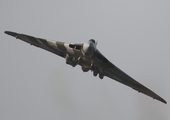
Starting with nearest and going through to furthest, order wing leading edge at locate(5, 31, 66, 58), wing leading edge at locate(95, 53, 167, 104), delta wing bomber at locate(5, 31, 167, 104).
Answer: delta wing bomber at locate(5, 31, 167, 104), wing leading edge at locate(5, 31, 66, 58), wing leading edge at locate(95, 53, 167, 104)

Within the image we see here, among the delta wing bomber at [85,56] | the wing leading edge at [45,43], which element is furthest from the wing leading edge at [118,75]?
the wing leading edge at [45,43]

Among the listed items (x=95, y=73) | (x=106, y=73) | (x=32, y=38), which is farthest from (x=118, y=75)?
(x=32, y=38)

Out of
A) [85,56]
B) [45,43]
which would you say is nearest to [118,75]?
[85,56]

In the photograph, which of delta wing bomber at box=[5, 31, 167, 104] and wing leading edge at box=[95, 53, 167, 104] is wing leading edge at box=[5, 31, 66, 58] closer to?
delta wing bomber at box=[5, 31, 167, 104]

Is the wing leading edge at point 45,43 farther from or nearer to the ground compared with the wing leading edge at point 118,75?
farther from the ground

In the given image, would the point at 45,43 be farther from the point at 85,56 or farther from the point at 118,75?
the point at 118,75

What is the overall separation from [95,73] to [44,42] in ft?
40.7

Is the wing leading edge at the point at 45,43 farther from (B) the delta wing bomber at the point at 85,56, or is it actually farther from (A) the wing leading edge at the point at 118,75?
(A) the wing leading edge at the point at 118,75

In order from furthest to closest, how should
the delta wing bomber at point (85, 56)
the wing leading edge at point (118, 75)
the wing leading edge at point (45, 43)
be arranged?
the wing leading edge at point (118, 75) < the wing leading edge at point (45, 43) < the delta wing bomber at point (85, 56)

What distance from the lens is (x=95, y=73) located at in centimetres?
6850

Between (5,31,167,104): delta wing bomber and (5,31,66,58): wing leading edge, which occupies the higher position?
(5,31,66,58): wing leading edge

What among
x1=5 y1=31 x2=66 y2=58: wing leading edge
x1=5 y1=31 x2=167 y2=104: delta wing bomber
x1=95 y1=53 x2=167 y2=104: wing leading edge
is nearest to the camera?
x1=5 y1=31 x2=167 y2=104: delta wing bomber

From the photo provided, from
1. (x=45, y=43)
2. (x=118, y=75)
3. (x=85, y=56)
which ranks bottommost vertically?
(x=85, y=56)

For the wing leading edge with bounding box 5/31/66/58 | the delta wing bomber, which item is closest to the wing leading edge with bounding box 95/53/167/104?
the delta wing bomber
